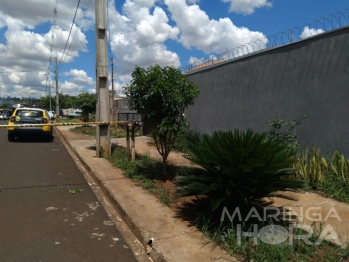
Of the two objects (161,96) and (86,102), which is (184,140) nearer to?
(161,96)

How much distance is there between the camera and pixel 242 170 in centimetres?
404

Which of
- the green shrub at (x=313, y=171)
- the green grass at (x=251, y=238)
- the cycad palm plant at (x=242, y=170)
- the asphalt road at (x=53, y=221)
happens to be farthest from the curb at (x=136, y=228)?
the green shrub at (x=313, y=171)

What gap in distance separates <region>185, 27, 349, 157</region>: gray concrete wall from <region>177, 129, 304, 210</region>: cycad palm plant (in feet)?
8.00

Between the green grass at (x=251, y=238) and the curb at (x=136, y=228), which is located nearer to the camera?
the green grass at (x=251, y=238)

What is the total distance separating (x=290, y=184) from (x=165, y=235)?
68.3 inches

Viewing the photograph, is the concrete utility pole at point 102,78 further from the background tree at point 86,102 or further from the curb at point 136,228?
the background tree at point 86,102

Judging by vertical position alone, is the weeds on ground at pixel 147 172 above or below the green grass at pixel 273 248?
above

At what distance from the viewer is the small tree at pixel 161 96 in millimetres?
6152

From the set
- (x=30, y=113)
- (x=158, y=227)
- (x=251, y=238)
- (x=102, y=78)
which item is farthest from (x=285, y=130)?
(x=30, y=113)

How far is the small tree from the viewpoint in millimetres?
6152

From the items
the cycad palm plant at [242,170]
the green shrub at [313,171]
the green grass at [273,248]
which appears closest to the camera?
the green grass at [273,248]

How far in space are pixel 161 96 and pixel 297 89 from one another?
9.90ft

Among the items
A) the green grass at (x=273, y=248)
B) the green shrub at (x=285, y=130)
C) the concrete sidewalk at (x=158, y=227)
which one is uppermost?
the green shrub at (x=285, y=130)

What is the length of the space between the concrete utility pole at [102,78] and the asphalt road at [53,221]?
81.8 inches
